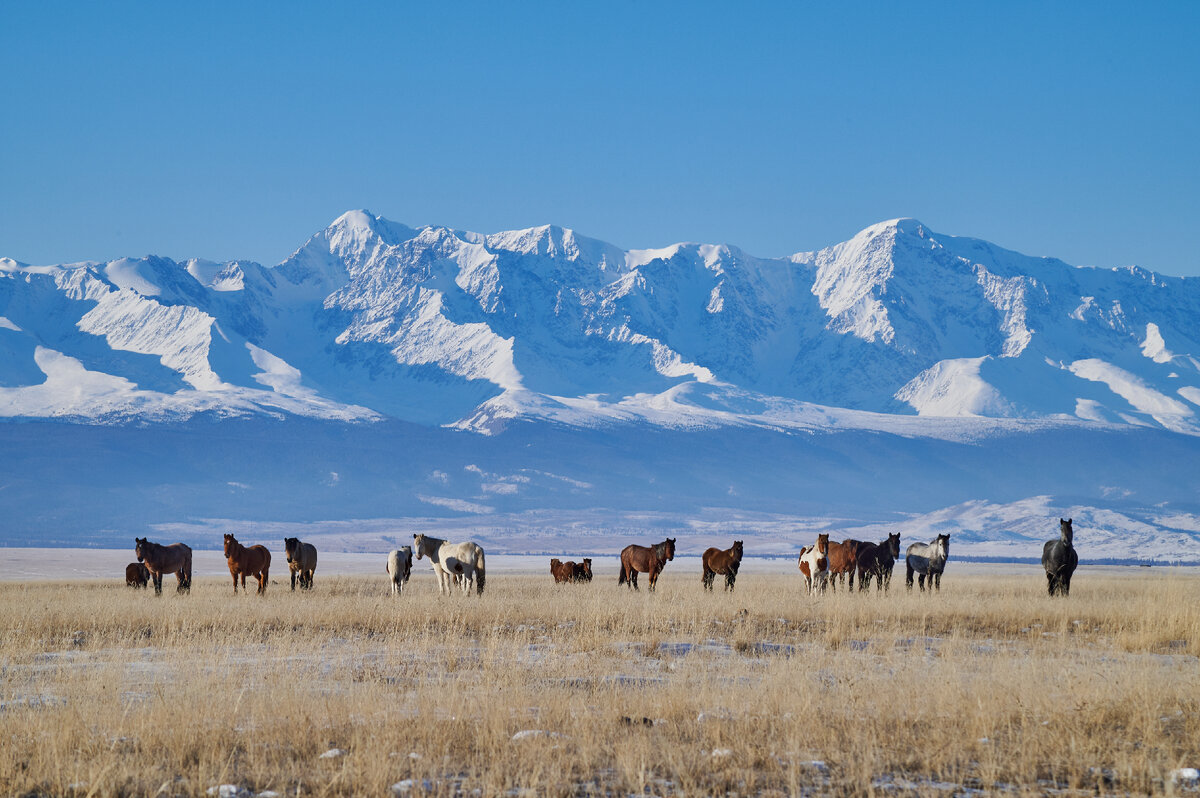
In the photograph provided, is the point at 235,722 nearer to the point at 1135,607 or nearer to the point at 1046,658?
the point at 1046,658

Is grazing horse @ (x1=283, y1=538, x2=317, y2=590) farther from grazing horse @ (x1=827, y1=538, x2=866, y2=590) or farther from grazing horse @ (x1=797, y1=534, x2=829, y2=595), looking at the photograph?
grazing horse @ (x1=827, y1=538, x2=866, y2=590)

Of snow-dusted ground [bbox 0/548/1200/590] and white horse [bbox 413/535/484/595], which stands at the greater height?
white horse [bbox 413/535/484/595]

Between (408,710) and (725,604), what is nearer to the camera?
(408,710)

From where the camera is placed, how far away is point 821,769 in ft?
32.2

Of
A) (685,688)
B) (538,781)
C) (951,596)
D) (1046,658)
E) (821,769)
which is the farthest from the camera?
(951,596)

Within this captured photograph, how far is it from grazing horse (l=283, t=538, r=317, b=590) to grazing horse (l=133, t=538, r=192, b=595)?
103 inches

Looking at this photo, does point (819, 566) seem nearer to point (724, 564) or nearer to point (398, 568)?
point (724, 564)

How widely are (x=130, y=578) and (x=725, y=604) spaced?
64.4 feet

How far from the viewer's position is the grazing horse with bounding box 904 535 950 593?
31.4 metres

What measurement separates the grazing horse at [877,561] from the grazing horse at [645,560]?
5114 mm

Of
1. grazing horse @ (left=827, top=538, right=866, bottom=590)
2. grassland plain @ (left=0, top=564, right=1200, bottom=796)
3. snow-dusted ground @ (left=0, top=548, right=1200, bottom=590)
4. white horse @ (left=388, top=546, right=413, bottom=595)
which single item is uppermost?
grazing horse @ (left=827, top=538, right=866, bottom=590)

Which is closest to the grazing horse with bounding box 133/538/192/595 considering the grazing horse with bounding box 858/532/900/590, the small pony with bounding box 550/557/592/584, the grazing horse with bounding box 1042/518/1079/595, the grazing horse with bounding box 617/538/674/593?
the grazing horse with bounding box 617/538/674/593

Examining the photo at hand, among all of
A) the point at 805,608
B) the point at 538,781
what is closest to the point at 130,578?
the point at 805,608

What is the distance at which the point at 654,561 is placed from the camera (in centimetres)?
3234
